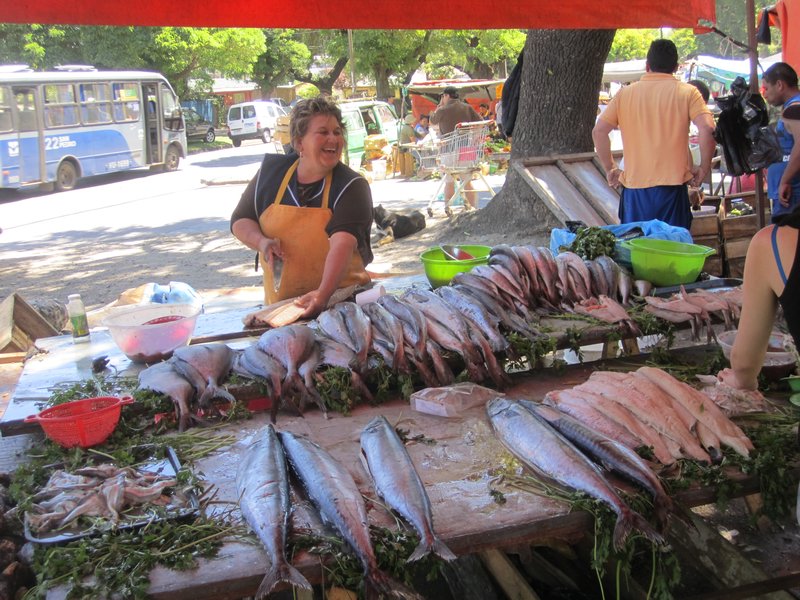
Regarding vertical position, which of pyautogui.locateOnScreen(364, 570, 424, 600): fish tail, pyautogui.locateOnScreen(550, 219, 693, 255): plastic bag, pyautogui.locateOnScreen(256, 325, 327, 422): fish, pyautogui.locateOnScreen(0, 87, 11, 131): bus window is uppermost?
pyautogui.locateOnScreen(0, 87, 11, 131): bus window

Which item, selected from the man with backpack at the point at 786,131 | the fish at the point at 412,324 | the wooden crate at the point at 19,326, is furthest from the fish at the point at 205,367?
the man with backpack at the point at 786,131

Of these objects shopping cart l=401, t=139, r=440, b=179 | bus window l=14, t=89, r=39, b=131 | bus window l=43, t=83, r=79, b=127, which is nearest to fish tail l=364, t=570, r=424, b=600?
shopping cart l=401, t=139, r=440, b=179

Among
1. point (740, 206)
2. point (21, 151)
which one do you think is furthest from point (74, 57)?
point (740, 206)

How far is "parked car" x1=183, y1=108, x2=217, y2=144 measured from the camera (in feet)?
131

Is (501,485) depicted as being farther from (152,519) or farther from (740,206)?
(740,206)

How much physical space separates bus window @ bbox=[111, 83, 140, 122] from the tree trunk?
59.7 feet

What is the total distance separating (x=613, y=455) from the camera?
2.61m

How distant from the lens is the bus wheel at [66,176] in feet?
72.3

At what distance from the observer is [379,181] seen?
70.5 feet

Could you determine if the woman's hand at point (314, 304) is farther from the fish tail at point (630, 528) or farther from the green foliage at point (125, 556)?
the fish tail at point (630, 528)

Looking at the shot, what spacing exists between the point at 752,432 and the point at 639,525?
0.88 meters

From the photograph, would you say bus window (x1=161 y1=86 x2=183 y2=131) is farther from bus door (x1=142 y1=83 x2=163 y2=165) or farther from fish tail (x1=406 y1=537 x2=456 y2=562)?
fish tail (x1=406 y1=537 x2=456 y2=562)

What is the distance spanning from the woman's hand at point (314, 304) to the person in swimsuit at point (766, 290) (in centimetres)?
226

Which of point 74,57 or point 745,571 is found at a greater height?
point 74,57
